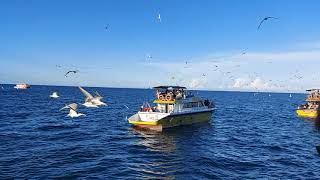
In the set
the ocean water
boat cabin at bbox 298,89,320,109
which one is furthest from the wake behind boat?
boat cabin at bbox 298,89,320,109

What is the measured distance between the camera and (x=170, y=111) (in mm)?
46438

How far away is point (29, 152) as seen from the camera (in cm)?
2969

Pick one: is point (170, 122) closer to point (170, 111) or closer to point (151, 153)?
point (170, 111)

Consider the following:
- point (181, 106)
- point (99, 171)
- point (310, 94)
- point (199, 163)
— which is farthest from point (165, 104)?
point (310, 94)

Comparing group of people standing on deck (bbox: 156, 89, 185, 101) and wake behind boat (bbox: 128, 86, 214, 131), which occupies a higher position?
group of people standing on deck (bbox: 156, 89, 185, 101)

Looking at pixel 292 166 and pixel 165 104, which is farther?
pixel 165 104

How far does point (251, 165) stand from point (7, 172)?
54.7ft

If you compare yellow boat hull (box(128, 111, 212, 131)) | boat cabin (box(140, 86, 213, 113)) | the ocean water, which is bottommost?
the ocean water

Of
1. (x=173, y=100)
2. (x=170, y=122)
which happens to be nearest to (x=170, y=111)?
(x=173, y=100)

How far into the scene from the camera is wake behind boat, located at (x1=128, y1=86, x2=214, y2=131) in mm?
43812

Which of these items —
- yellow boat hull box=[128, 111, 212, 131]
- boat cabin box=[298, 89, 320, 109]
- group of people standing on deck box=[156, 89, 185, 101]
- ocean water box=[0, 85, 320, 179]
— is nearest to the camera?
ocean water box=[0, 85, 320, 179]

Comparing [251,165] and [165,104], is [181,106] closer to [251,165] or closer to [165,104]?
[165,104]

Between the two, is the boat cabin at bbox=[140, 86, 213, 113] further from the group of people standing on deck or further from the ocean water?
the ocean water

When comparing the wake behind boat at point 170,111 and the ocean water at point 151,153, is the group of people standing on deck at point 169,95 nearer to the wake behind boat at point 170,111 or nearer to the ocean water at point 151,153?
the wake behind boat at point 170,111
